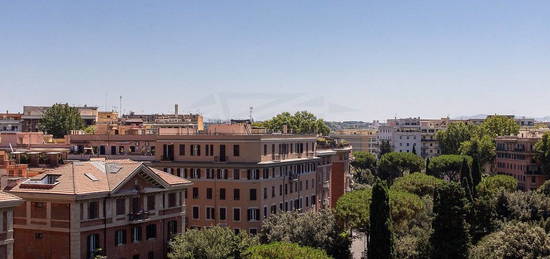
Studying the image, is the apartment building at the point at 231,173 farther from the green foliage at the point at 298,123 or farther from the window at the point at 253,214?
the green foliage at the point at 298,123

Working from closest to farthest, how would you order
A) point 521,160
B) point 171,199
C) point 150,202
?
1. point 150,202
2. point 171,199
3. point 521,160

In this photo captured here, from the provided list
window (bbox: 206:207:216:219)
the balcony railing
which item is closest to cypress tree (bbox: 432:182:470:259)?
the balcony railing

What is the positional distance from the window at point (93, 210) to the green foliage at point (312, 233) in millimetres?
18823

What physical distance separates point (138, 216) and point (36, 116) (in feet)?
413

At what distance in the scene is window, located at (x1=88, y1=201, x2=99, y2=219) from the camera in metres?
55.8

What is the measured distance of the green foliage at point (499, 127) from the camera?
170 metres

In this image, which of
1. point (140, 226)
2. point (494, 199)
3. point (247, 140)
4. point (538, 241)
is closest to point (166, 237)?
point (140, 226)

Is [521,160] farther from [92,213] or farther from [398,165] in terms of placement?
[92,213]

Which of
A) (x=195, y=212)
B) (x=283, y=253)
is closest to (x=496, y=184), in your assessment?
(x=195, y=212)

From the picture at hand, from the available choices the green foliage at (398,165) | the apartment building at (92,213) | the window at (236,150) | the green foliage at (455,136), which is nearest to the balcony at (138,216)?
the apartment building at (92,213)

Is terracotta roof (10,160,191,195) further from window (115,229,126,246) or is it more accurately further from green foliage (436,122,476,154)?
green foliage (436,122,476,154)

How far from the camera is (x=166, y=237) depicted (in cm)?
6425

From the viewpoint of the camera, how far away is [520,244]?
56.9m

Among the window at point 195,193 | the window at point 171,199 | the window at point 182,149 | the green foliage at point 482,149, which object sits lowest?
the window at point 195,193
